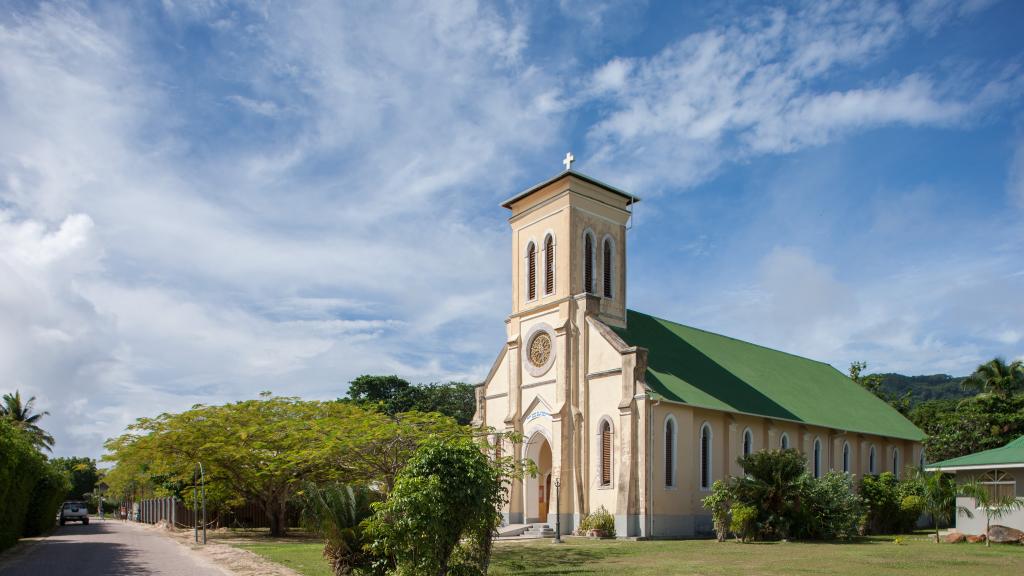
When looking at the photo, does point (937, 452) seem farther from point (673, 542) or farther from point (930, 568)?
point (930, 568)

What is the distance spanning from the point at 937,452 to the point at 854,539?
887 inches

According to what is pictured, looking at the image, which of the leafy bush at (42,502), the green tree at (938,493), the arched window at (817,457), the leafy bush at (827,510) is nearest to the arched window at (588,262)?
the leafy bush at (827,510)

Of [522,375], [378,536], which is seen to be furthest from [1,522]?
[522,375]

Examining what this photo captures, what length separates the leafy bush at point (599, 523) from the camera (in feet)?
100

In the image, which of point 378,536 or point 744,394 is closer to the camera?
point 378,536

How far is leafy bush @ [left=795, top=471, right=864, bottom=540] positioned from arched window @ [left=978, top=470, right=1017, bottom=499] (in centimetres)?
462

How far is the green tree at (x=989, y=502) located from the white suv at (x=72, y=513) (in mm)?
50834

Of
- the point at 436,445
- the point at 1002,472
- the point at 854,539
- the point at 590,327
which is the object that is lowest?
the point at 854,539

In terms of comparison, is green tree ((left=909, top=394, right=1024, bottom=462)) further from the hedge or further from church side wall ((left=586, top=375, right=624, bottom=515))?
the hedge

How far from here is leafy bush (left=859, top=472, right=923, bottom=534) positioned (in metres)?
35.0

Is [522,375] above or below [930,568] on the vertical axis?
above

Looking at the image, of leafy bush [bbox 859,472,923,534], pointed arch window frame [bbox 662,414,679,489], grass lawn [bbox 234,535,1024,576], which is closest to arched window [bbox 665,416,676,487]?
pointed arch window frame [bbox 662,414,679,489]

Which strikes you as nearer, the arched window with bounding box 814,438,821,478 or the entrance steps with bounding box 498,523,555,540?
the entrance steps with bounding box 498,523,555,540

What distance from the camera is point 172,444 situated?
104ft
